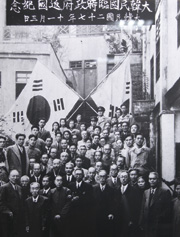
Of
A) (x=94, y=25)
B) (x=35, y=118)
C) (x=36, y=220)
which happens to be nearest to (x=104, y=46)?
(x=94, y=25)

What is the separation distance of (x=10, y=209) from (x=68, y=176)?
2.02 feet

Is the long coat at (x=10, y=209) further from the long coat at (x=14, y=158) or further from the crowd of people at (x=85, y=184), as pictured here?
the long coat at (x=14, y=158)

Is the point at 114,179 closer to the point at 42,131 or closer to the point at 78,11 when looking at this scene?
the point at 42,131

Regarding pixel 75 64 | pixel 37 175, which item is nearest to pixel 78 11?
pixel 75 64

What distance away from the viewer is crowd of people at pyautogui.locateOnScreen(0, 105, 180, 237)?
3.72m

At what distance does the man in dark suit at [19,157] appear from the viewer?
3.90 meters

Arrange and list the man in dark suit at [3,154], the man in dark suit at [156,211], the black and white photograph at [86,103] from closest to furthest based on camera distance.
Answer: the man in dark suit at [156,211], the black and white photograph at [86,103], the man in dark suit at [3,154]

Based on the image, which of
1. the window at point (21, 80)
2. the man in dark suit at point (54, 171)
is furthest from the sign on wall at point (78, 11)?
the man in dark suit at point (54, 171)

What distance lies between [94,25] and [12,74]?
94 cm

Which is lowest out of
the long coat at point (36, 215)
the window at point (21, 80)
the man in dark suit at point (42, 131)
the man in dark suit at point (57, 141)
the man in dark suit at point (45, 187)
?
the long coat at point (36, 215)

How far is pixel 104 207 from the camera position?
376cm

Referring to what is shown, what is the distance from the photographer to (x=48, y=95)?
13.1ft

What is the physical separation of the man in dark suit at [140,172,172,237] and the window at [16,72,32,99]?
1.53 m

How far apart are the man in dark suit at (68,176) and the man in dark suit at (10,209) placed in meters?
0.43
